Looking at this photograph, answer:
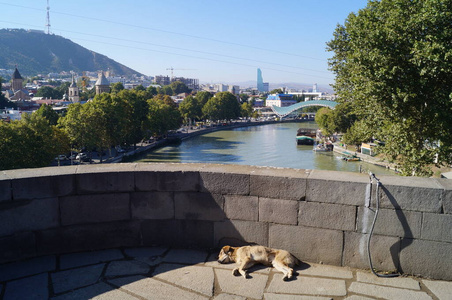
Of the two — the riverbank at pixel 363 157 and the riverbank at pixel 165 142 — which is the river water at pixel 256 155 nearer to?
the riverbank at pixel 363 157

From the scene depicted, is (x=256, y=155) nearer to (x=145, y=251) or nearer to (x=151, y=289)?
(x=145, y=251)

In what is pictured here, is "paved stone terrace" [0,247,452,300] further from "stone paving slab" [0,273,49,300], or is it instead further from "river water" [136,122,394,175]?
"river water" [136,122,394,175]


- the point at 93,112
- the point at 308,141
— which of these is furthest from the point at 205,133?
the point at 93,112

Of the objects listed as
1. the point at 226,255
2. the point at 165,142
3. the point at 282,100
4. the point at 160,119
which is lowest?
the point at 165,142

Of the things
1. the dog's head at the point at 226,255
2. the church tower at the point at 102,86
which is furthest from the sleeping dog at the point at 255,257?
the church tower at the point at 102,86

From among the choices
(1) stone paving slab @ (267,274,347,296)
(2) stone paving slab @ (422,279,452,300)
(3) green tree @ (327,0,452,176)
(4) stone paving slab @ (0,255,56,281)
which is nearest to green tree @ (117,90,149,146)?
(3) green tree @ (327,0,452,176)

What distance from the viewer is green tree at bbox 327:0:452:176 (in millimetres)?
9828

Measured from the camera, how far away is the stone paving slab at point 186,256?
11.6ft

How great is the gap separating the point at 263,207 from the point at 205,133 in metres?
76.7

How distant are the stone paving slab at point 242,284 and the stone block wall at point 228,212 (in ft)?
1.53

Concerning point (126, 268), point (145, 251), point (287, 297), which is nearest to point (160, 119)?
point (145, 251)

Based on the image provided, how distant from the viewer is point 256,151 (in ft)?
172

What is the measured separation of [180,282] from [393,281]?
169 cm

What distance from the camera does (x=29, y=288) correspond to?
301cm
